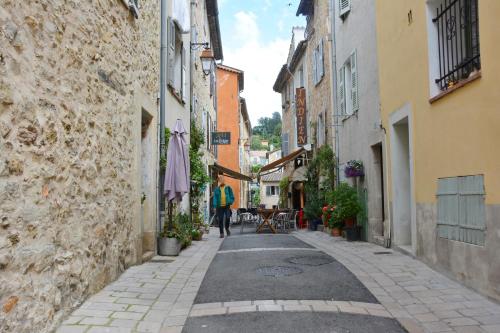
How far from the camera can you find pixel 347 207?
1066 cm

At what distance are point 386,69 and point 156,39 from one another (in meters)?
4.30

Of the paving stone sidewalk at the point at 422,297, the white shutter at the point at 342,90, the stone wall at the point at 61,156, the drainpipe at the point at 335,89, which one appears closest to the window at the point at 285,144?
the drainpipe at the point at 335,89

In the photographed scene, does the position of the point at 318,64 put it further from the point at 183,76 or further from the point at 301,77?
the point at 183,76

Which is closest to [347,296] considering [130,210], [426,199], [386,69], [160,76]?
[426,199]

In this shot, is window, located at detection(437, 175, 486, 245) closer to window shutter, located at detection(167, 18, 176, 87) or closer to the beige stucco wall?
the beige stucco wall

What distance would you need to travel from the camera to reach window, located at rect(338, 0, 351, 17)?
1224cm

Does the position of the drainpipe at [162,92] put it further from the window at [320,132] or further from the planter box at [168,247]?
the window at [320,132]

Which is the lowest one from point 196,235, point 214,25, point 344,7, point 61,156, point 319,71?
point 196,235

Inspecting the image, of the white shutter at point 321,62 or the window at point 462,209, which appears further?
the white shutter at point 321,62

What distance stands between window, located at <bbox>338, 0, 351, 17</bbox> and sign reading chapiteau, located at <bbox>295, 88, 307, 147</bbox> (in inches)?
288

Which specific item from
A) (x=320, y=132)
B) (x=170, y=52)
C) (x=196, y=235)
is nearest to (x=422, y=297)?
(x=196, y=235)

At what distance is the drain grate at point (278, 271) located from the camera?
248 inches

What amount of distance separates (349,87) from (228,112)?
1929 centimetres

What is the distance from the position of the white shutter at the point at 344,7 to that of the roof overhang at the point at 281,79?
38.2 ft
